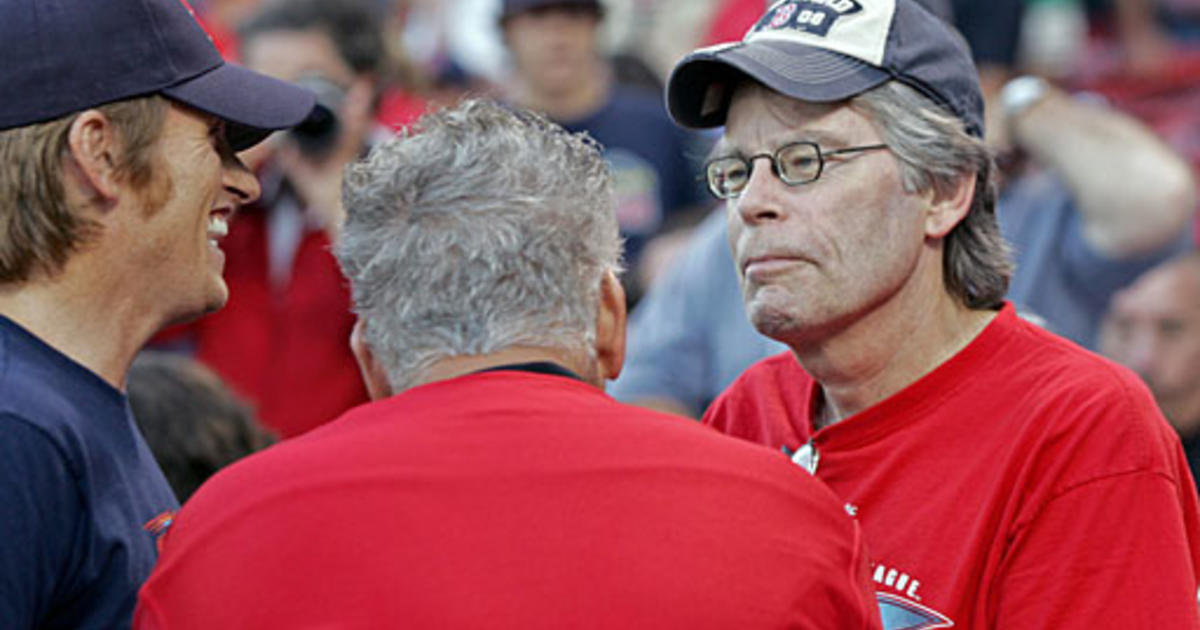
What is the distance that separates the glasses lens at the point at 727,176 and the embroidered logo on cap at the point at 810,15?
229 mm

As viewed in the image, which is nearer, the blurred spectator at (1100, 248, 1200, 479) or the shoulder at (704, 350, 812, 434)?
the shoulder at (704, 350, 812, 434)

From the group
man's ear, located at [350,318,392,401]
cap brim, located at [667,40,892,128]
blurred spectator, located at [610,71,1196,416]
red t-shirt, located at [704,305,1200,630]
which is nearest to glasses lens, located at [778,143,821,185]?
cap brim, located at [667,40,892,128]

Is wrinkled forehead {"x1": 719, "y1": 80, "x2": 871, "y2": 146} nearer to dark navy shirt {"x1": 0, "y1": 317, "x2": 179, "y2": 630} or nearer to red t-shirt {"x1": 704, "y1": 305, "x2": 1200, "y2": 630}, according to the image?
red t-shirt {"x1": 704, "y1": 305, "x2": 1200, "y2": 630}

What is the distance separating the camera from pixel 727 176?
2541 mm

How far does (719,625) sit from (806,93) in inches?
38.2

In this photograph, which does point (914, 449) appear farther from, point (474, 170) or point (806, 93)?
point (474, 170)

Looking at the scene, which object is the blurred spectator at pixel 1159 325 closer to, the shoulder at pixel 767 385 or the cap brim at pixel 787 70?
the shoulder at pixel 767 385

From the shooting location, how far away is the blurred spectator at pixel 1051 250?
13.0ft

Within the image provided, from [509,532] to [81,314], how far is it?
88cm

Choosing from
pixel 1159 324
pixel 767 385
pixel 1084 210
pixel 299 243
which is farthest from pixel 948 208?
pixel 1159 324

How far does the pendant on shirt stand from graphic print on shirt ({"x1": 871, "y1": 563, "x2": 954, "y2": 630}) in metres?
0.28

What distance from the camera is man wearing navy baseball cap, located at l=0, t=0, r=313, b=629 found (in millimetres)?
1990

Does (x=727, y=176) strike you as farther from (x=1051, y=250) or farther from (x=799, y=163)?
(x=1051, y=250)

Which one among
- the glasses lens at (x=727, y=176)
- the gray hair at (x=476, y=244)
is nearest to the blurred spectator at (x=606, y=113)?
the glasses lens at (x=727, y=176)
